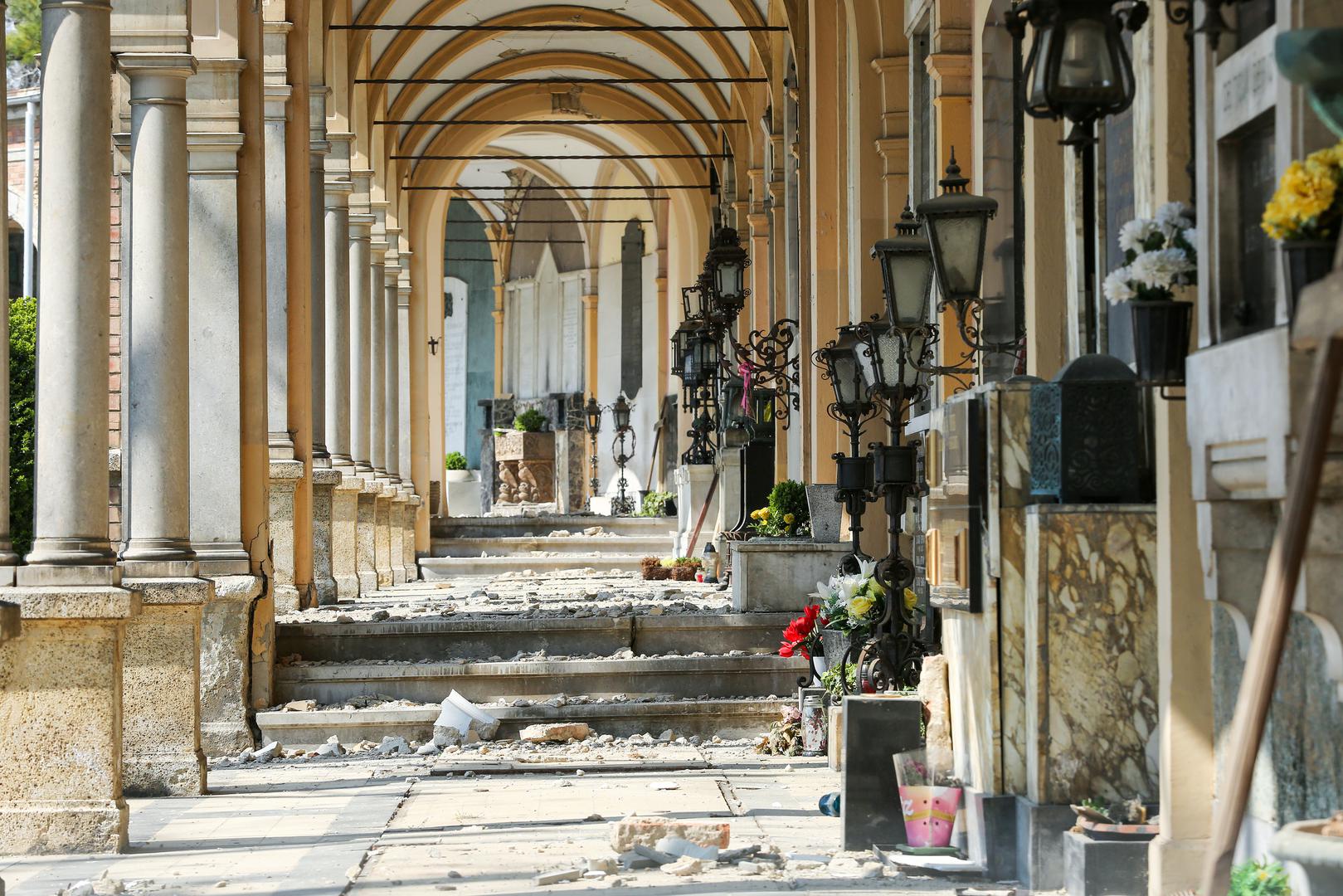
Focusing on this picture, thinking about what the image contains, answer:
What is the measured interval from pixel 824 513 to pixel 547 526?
562 inches

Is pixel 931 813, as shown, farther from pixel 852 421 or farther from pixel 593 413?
pixel 593 413

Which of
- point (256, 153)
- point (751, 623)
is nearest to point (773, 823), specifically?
point (751, 623)

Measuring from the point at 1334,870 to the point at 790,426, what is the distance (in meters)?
15.7

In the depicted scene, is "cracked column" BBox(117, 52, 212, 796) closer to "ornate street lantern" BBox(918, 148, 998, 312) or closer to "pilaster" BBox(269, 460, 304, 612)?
"ornate street lantern" BBox(918, 148, 998, 312)

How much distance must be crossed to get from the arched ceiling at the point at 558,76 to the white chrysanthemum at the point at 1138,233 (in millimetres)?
16624

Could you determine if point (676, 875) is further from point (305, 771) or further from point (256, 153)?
point (256, 153)

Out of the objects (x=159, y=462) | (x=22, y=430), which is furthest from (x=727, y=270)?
(x=22, y=430)

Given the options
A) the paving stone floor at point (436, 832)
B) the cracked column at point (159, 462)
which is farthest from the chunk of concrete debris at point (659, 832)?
the cracked column at point (159, 462)

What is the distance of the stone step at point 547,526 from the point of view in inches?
1133

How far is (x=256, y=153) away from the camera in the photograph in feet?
41.6

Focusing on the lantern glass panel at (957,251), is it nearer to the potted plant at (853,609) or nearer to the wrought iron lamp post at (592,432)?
the potted plant at (853,609)

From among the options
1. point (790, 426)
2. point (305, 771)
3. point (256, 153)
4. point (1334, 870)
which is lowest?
point (305, 771)

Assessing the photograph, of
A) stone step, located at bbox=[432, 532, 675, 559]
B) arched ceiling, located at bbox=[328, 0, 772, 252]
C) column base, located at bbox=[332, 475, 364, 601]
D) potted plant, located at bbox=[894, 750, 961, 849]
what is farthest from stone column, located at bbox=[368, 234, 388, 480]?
potted plant, located at bbox=[894, 750, 961, 849]

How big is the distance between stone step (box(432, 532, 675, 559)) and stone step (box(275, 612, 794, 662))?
12236 millimetres
